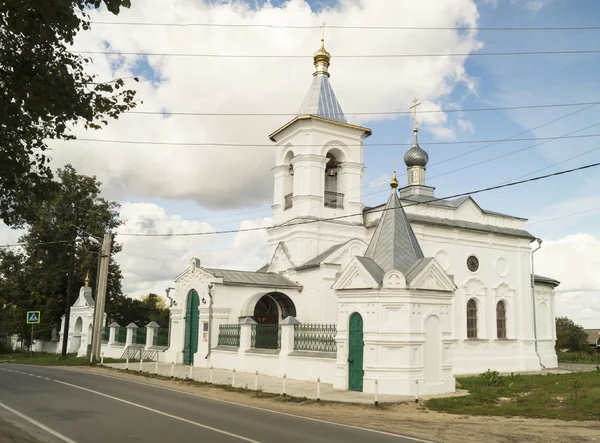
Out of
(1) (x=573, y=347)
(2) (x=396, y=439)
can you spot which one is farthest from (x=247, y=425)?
(1) (x=573, y=347)

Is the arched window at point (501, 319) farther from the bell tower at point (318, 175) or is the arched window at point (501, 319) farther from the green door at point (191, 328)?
the green door at point (191, 328)

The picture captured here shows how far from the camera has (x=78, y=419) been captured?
11062 mm

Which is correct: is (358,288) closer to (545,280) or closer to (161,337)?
(161,337)

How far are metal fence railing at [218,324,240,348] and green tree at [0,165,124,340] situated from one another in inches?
718

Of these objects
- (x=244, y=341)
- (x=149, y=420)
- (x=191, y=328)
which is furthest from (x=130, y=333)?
(x=149, y=420)

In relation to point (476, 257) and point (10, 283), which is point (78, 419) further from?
point (10, 283)

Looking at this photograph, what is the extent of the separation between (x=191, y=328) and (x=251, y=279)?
3.57m

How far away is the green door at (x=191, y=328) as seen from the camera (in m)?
25.3

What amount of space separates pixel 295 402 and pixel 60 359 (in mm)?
22021

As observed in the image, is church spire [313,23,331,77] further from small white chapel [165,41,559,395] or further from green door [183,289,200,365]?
green door [183,289,200,365]

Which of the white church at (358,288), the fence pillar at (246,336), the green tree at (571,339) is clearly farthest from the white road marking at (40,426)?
the green tree at (571,339)

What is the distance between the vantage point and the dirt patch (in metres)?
10.3

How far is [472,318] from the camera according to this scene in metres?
27.7

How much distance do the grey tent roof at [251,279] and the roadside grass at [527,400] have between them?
983 centimetres
